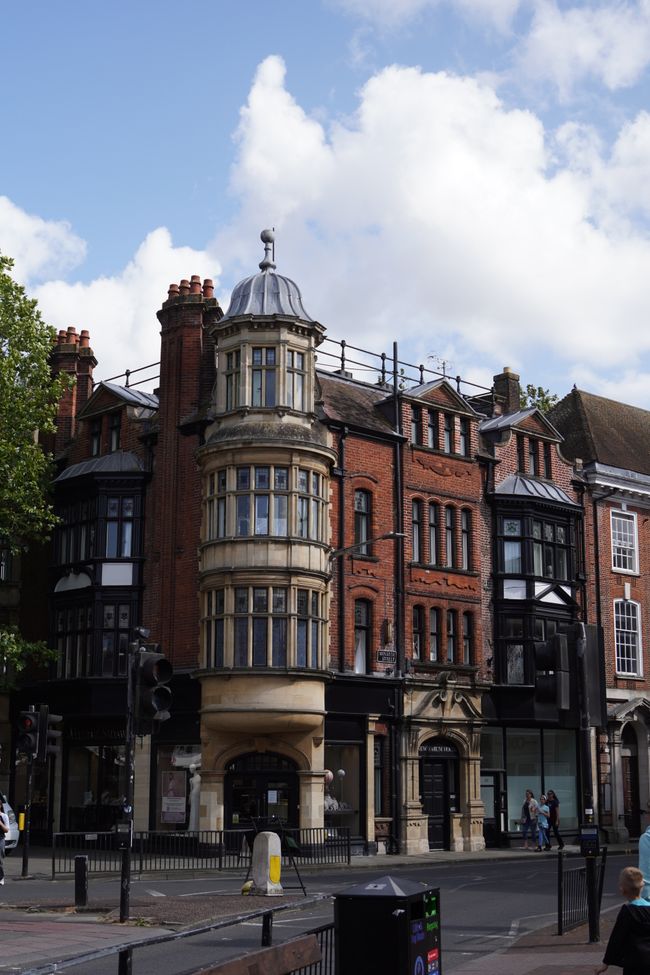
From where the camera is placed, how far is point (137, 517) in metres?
36.6

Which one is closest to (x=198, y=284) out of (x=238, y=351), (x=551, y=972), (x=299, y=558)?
(x=238, y=351)

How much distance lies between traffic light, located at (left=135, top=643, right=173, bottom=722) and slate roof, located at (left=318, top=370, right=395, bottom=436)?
1900cm

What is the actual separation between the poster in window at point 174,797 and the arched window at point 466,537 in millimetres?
11133

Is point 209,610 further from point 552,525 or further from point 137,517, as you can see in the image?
point 552,525

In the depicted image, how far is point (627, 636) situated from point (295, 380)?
1731cm

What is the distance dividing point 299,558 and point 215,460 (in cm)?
356

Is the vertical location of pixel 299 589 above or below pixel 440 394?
below

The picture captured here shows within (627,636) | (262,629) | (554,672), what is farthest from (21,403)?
(554,672)

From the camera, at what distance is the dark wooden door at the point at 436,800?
121 feet

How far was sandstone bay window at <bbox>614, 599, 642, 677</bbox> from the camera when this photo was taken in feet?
144

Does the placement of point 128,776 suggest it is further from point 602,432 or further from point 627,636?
point 602,432

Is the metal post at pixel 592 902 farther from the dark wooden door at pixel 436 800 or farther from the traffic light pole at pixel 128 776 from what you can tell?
the dark wooden door at pixel 436 800

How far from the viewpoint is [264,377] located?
3425 cm

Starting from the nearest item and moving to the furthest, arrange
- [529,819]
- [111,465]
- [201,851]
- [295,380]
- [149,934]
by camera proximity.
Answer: [149,934]
[201,851]
[295,380]
[111,465]
[529,819]
